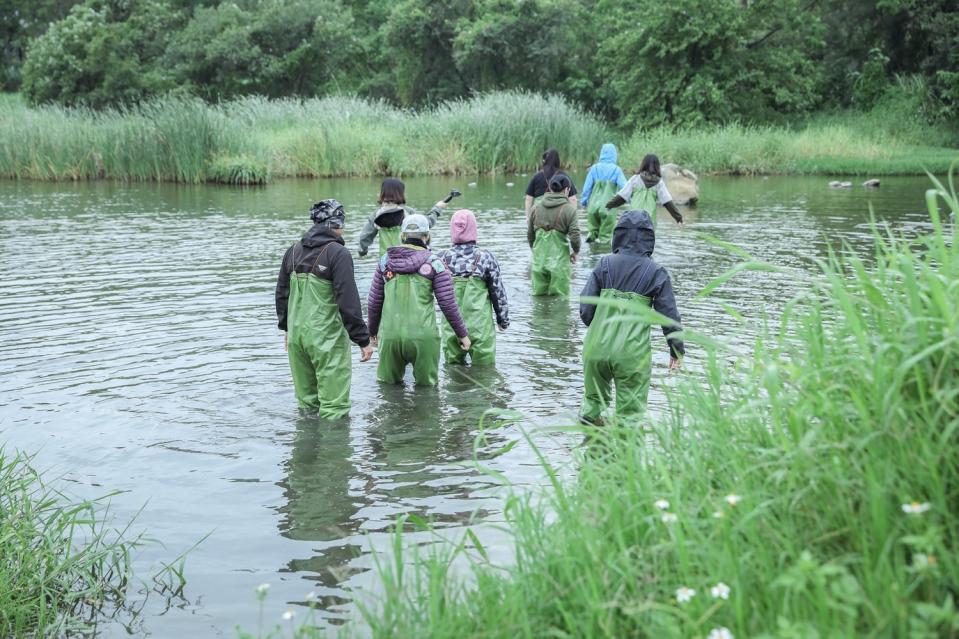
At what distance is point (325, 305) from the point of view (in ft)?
25.8

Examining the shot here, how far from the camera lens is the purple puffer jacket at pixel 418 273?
860 centimetres

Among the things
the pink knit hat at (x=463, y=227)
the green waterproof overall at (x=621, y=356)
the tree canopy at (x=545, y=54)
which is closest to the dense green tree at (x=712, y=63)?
the tree canopy at (x=545, y=54)

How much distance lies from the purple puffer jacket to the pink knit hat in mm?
622

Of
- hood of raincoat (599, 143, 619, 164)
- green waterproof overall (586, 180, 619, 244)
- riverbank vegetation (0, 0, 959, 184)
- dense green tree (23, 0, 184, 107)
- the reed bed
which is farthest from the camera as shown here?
dense green tree (23, 0, 184, 107)

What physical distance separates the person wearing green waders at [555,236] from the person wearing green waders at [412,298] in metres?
3.89

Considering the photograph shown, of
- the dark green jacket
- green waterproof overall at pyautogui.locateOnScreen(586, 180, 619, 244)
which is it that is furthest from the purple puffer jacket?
green waterproof overall at pyautogui.locateOnScreen(586, 180, 619, 244)

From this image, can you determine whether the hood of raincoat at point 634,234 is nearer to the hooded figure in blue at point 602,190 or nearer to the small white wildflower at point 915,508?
the small white wildflower at point 915,508

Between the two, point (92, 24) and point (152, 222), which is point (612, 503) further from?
point (92, 24)

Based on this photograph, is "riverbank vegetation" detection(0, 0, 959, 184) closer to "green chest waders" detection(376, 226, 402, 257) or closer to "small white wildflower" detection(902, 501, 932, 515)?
"green chest waders" detection(376, 226, 402, 257)

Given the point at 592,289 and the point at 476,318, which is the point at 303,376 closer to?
the point at 476,318

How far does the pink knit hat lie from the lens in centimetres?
922

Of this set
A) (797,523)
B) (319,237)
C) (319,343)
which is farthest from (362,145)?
(797,523)

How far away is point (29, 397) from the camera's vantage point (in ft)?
29.7

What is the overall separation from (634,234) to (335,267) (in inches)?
92.5
